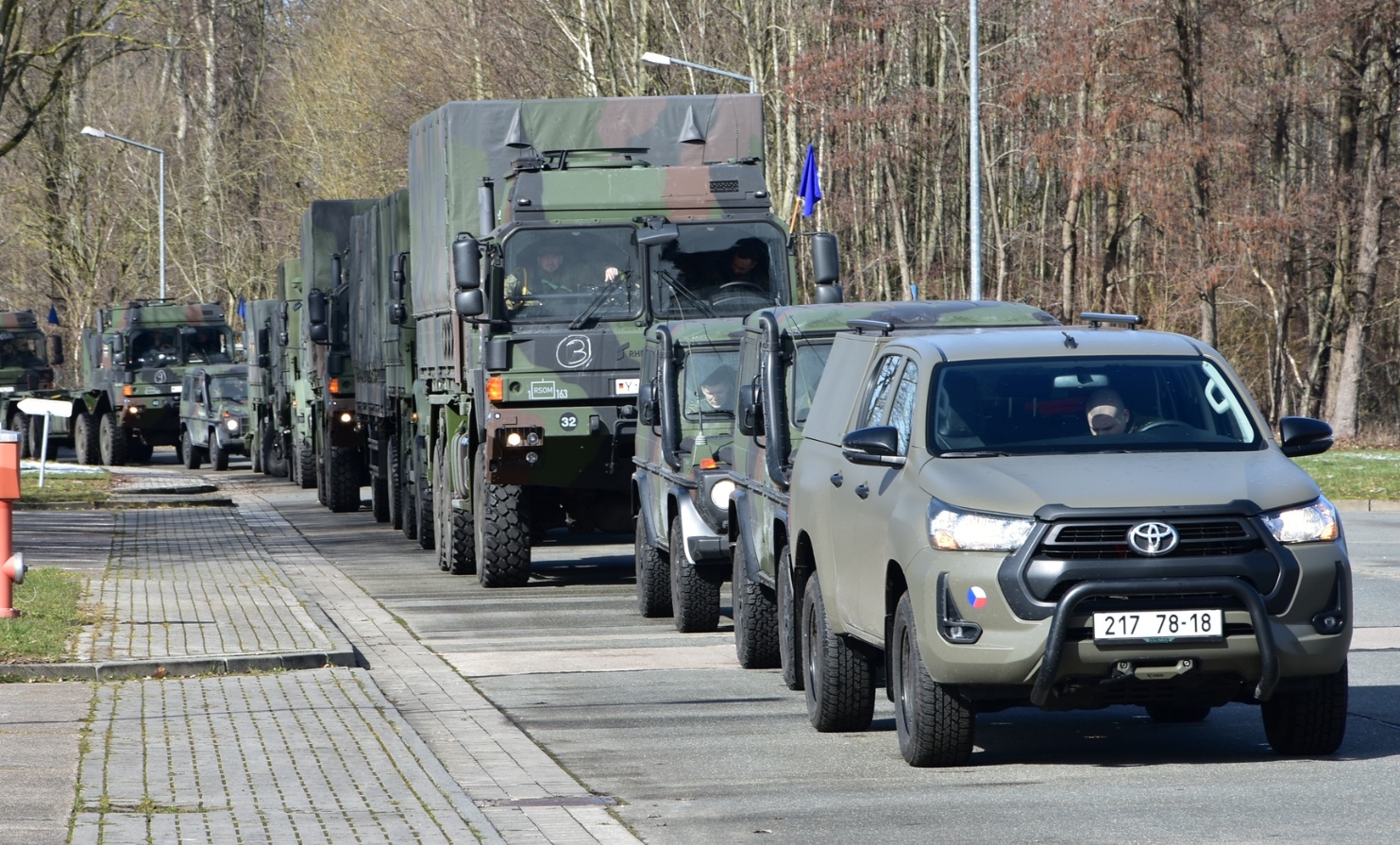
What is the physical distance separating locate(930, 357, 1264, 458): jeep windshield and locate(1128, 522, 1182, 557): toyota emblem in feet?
2.33

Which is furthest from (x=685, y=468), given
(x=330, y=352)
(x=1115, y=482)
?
(x=330, y=352)

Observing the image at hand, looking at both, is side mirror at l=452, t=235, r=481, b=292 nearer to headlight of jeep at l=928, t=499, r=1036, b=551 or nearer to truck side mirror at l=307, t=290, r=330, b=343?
headlight of jeep at l=928, t=499, r=1036, b=551

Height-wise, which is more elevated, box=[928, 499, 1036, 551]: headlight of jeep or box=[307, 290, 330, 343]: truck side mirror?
box=[307, 290, 330, 343]: truck side mirror

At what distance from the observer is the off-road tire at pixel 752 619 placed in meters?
11.5

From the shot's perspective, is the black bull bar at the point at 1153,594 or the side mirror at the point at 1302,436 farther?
the side mirror at the point at 1302,436

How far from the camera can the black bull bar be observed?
25.1 ft

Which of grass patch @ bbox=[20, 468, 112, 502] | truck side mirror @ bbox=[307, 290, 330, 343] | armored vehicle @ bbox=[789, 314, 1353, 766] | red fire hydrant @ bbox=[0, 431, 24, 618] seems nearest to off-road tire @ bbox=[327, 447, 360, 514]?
truck side mirror @ bbox=[307, 290, 330, 343]

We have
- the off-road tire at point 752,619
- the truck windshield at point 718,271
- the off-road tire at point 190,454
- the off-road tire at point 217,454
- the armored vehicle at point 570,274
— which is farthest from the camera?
the off-road tire at point 190,454

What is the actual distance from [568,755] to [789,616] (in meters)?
1.58

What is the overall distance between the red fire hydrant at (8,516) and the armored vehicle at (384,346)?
8.94 meters

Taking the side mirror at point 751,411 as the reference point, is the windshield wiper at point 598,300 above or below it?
above

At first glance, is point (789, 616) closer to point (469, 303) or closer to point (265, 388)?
point (469, 303)

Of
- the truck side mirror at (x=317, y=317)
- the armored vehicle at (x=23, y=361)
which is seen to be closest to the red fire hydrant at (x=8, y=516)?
the truck side mirror at (x=317, y=317)

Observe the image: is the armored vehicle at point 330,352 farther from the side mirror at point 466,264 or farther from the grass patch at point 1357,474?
the grass patch at point 1357,474
